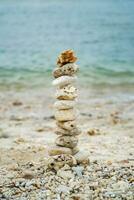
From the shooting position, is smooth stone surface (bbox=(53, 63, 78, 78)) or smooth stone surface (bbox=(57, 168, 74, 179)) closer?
smooth stone surface (bbox=(57, 168, 74, 179))

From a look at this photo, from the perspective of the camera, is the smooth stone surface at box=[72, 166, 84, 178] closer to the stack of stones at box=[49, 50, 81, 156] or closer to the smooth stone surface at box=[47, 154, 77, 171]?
the smooth stone surface at box=[47, 154, 77, 171]

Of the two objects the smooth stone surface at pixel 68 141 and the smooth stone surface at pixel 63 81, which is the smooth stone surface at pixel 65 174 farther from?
the smooth stone surface at pixel 63 81

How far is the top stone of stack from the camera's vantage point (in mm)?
8008

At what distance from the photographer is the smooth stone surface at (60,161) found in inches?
305

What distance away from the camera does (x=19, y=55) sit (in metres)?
28.3

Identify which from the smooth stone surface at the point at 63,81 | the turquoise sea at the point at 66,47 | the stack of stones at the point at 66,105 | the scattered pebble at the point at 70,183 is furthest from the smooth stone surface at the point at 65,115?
the turquoise sea at the point at 66,47

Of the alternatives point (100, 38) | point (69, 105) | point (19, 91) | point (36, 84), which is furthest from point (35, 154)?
point (100, 38)

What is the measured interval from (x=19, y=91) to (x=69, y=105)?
426 inches

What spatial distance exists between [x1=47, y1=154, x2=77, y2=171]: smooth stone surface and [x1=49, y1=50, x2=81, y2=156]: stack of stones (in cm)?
19

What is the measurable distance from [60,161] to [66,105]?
0.87 m

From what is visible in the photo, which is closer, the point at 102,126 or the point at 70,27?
the point at 102,126

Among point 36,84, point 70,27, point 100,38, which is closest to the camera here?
point 36,84

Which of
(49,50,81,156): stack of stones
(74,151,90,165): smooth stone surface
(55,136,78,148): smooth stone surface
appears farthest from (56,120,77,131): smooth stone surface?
(74,151,90,165): smooth stone surface

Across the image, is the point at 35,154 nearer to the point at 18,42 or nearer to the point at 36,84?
the point at 36,84
